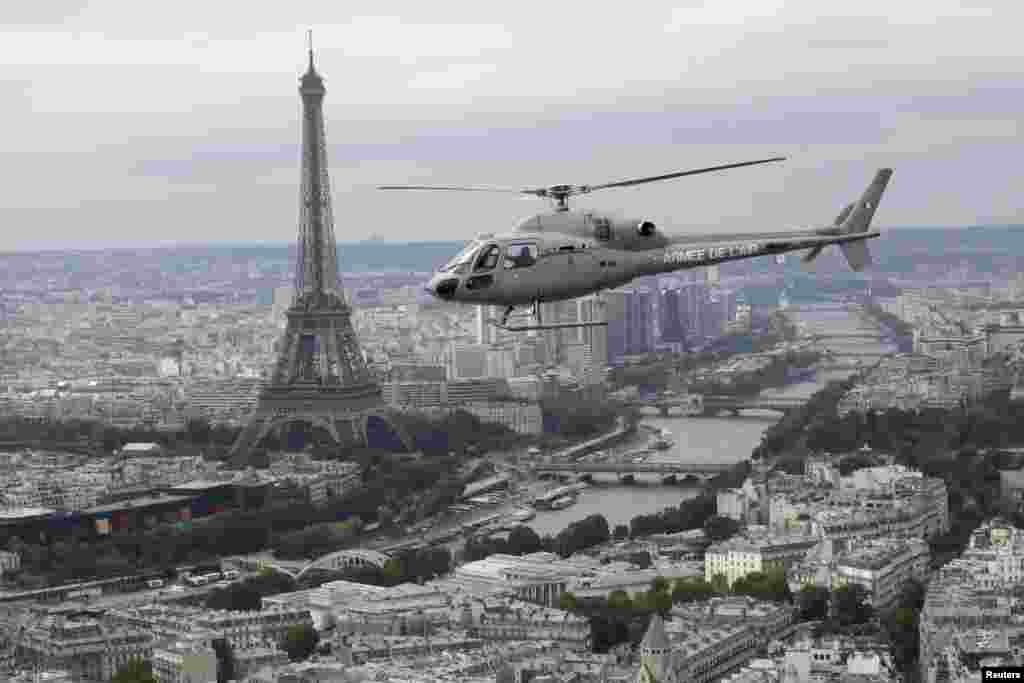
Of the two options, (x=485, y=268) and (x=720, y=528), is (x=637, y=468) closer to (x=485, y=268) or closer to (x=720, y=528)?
(x=720, y=528)

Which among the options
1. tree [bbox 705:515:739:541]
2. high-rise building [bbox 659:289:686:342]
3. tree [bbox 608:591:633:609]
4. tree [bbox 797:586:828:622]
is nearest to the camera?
tree [bbox 797:586:828:622]

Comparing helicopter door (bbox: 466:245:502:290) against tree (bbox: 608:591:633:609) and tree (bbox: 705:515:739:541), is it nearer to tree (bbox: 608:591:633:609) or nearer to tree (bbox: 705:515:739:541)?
tree (bbox: 608:591:633:609)

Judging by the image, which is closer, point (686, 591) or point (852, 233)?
point (852, 233)

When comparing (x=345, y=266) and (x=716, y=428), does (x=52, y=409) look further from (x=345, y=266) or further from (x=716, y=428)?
(x=345, y=266)

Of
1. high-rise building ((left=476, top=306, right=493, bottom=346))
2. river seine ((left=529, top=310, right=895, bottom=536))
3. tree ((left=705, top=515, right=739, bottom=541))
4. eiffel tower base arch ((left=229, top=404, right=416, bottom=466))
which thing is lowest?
river seine ((left=529, top=310, right=895, bottom=536))

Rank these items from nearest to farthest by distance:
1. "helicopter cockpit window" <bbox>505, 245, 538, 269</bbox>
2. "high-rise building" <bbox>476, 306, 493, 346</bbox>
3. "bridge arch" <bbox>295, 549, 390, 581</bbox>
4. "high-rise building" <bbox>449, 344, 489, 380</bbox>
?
1. "helicopter cockpit window" <bbox>505, 245, 538, 269</bbox>
2. "bridge arch" <bbox>295, 549, 390, 581</bbox>
3. "high-rise building" <bbox>449, 344, 489, 380</bbox>
4. "high-rise building" <bbox>476, 306, 493, 346</bbox>

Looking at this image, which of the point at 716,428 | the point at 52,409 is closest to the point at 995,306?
the point at 716,428

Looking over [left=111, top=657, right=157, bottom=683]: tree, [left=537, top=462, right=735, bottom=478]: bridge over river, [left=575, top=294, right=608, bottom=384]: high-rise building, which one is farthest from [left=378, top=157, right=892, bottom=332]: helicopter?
[left=575, top=294, right=608, bottom=384]: high-rise building
